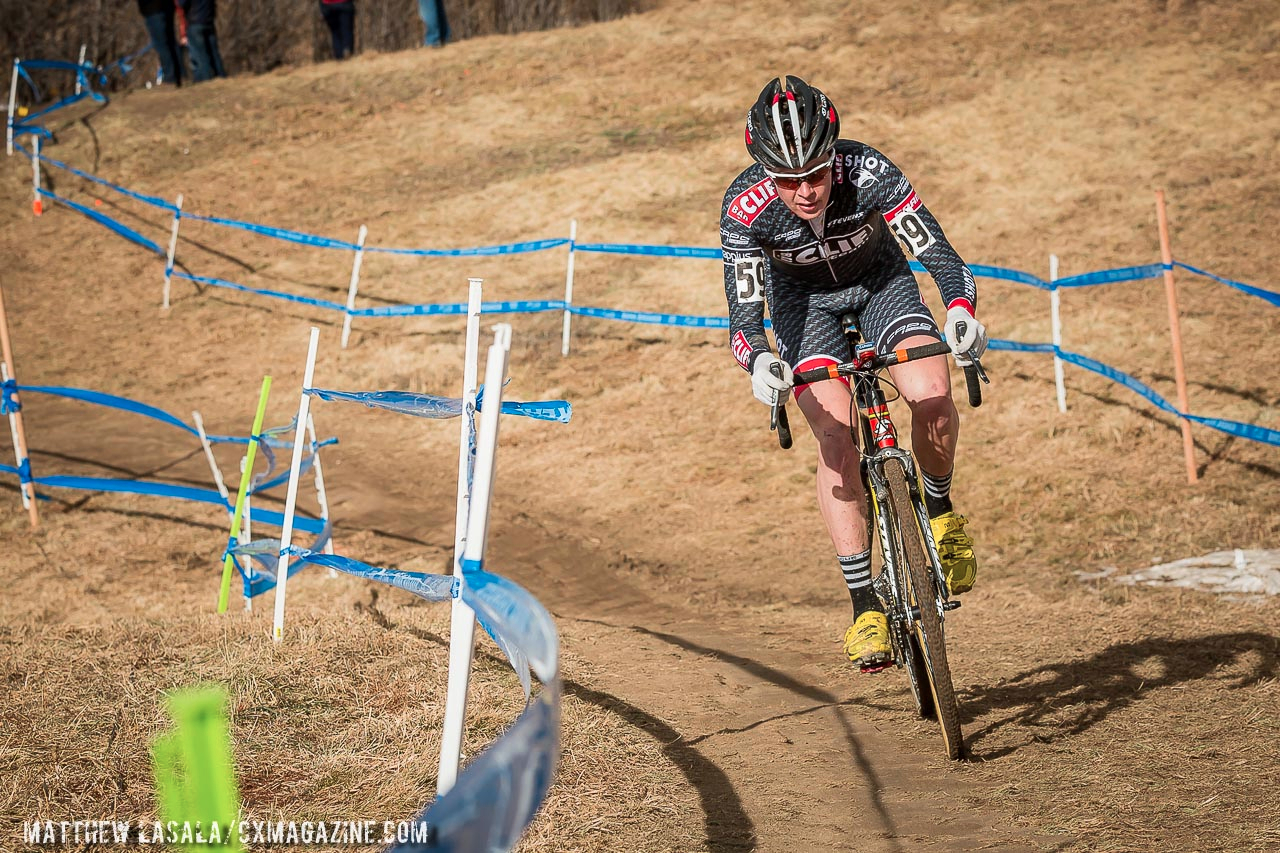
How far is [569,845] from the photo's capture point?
3.84 m

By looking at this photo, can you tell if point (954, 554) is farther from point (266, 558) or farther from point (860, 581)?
point (266, 558)

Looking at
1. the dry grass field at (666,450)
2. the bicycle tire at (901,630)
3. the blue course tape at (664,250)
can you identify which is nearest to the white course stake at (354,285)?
the dry grass field at (666,450)

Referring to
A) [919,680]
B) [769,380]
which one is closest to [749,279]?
[769,380]

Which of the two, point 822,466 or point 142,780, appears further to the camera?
point 822,466

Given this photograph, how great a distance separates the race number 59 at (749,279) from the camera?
491cm

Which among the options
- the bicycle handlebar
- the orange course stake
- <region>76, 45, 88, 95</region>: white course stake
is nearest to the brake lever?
the bicycle handlebar

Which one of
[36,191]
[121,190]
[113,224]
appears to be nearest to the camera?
[121,190]

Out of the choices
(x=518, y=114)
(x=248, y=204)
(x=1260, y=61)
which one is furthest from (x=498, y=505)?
(x=1260, y=61)

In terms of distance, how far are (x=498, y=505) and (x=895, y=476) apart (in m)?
6.36

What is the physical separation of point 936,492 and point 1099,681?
1570 millimetres

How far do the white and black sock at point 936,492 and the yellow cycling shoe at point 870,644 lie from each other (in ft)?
1.94

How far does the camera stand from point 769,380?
4508mm

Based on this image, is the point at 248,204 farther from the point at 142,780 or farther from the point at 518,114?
the point at 142,780

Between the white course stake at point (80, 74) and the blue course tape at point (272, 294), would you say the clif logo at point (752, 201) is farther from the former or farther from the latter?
the white course stake at point (80, 74)
